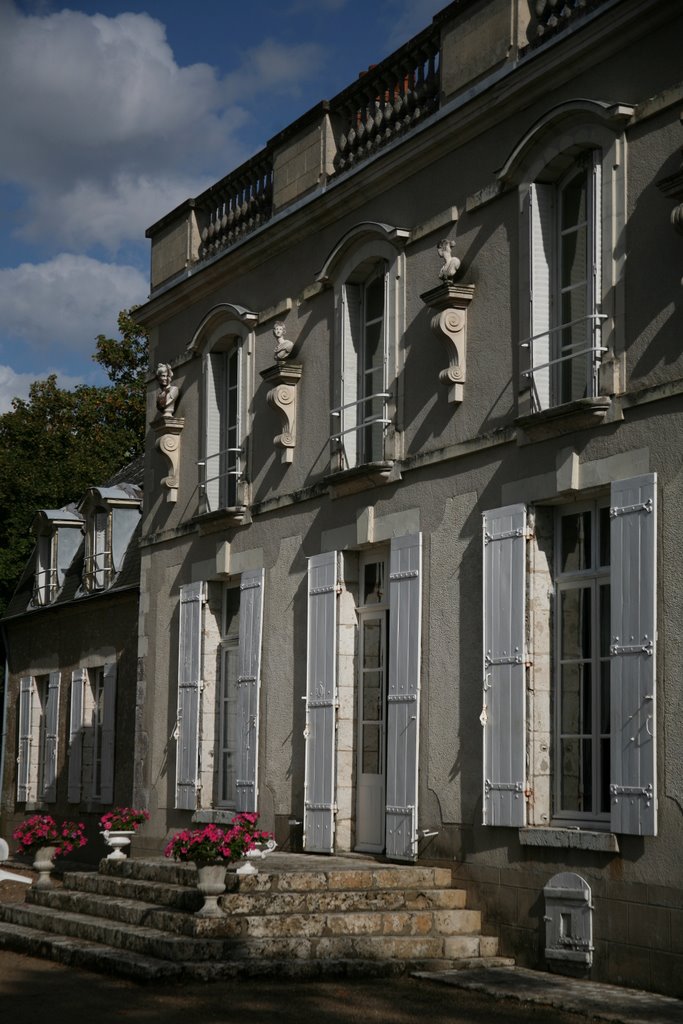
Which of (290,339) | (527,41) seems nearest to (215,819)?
(290,339)

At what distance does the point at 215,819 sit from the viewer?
1302cm

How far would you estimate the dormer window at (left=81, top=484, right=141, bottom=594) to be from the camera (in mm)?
17656

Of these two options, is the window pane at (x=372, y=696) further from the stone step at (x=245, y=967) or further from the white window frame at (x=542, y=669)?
the stone step at (x=245, y=967)

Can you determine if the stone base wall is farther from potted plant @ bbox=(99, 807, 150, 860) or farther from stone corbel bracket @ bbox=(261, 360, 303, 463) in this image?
stone corbel bracket @ bbox=(261, 360, 303, 463)

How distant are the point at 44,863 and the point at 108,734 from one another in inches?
157

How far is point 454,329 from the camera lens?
405 inches

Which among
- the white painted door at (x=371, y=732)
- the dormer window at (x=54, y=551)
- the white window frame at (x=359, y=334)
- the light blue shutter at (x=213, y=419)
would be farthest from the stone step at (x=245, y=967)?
the dormer window at (x=54, y=551)

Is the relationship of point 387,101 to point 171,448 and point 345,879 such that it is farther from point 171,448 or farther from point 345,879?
point 345,879

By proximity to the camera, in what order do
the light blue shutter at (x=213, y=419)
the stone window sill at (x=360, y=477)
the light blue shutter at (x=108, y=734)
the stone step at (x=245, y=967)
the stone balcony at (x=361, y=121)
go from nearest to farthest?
the stone step at (x=245, y=967) → the stone balcony at (x=361, y=121) → the stone window sill at (x=360, y=477) → the light blue shutter at (x=213, y=419) → the light blue shutter at (x=108, y=734)

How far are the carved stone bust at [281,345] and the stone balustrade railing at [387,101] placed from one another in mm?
1360

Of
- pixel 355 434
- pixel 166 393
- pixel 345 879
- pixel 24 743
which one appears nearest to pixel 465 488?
pixel 355 434

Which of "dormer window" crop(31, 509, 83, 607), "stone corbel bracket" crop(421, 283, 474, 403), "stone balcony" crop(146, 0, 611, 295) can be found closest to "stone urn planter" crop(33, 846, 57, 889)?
"stone corbel bracket" crop(421, 283, 474, 403)

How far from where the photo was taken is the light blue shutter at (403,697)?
33.9 ft

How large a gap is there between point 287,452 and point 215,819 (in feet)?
10.4
